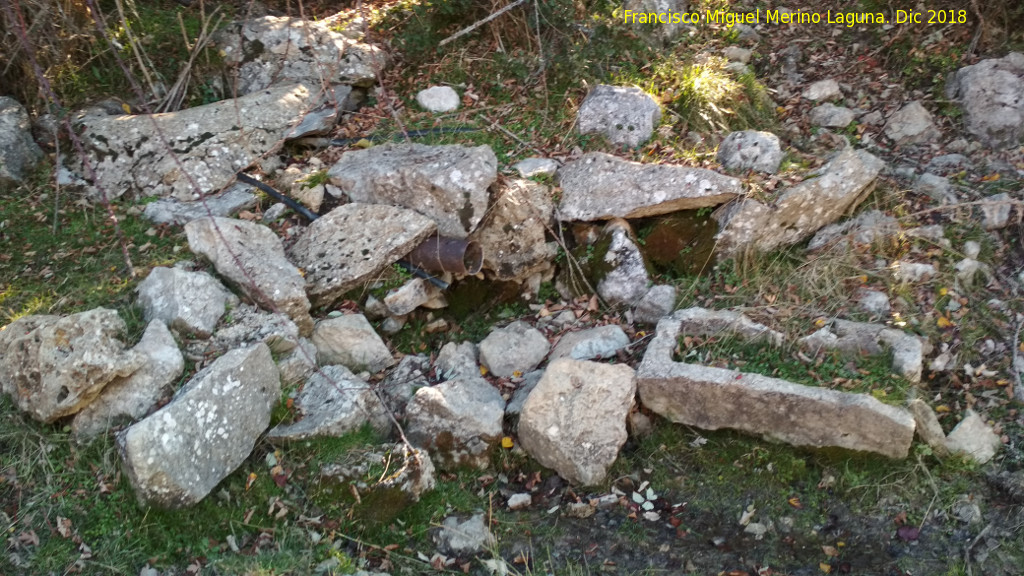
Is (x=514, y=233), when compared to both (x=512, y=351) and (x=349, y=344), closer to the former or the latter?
(x=512, y=351)

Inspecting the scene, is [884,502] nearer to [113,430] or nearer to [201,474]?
[201,474]

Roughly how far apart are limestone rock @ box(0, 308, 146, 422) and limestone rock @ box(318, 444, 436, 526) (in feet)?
3.37

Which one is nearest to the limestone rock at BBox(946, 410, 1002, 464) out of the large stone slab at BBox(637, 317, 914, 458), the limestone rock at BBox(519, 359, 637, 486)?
the large stone slab at BBox(637, 317, 914, 458)

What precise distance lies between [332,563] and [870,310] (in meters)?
3.06

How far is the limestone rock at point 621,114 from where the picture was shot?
511 centimetres

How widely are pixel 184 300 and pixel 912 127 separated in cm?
473

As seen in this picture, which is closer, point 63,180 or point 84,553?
point 84,553

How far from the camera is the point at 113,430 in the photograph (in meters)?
3.58

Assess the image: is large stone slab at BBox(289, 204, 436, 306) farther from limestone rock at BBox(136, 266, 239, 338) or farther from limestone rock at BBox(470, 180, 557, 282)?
limestone rock at BBox(136, 266, 239, 338)

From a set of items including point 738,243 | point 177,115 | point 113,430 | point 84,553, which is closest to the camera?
point 84,553

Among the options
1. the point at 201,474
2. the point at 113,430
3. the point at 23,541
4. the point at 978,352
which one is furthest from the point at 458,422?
the point at 978,352

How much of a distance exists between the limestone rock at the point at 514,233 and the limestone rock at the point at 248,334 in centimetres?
123

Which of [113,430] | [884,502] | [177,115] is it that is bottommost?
Result: [884,502]

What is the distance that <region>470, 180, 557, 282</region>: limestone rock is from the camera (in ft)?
15.5
